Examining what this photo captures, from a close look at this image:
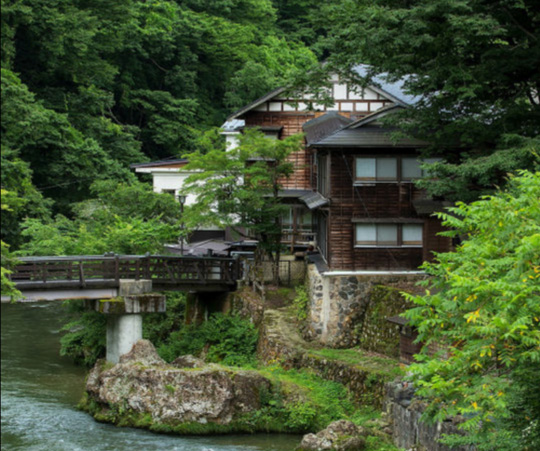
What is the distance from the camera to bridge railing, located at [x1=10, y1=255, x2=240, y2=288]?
87.7 feet

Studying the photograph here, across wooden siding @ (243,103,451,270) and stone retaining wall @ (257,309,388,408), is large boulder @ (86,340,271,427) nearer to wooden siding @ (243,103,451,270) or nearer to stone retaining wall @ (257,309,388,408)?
stone retaining wall @ (257,309,388,408)

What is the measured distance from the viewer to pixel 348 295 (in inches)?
1075

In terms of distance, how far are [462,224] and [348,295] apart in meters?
13.0

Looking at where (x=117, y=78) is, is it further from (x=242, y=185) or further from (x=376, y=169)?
(x=376, y=169)

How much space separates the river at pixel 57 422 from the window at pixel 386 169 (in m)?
9.18

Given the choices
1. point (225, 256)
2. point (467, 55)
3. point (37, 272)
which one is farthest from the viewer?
point (225, 256)

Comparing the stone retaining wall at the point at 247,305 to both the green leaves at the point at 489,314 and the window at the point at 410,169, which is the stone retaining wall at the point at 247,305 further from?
the green leaves at the point at 489,314

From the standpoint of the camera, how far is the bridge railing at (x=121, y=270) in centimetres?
2673

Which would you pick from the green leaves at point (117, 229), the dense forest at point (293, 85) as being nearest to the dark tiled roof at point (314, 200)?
the dense forest at point (293, 85)

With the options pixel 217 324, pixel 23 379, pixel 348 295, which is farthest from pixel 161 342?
pixel 348 295

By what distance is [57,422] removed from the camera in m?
23.7

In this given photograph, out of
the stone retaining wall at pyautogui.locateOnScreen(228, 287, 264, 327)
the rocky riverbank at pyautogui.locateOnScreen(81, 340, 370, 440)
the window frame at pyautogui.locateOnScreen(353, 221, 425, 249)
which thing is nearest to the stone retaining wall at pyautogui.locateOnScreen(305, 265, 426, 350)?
the window frame at pyautogui.locateOnScreen(353, 221, 425, 249)

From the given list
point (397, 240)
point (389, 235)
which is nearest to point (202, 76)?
point (389, 235)

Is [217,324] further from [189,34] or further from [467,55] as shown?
[189,34]
